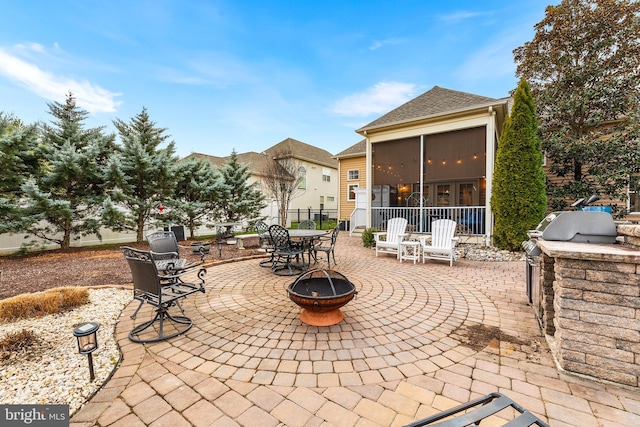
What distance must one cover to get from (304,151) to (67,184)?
1612 cm

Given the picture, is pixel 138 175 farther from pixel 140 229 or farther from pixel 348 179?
pixel 348 179

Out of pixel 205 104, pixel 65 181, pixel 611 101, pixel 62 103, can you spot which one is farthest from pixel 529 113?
pixel 62 103

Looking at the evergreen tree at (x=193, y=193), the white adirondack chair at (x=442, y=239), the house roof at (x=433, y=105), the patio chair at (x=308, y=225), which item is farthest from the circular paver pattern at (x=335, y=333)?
the evergreen tree at (x=193, y=193)

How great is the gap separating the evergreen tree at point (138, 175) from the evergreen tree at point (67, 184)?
1.52ft

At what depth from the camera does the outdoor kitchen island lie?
73.5 inches

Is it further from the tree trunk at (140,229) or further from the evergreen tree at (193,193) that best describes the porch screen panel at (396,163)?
the tree trunk at (140,229)

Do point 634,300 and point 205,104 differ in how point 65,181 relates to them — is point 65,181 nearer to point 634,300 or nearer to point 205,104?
point 205,104

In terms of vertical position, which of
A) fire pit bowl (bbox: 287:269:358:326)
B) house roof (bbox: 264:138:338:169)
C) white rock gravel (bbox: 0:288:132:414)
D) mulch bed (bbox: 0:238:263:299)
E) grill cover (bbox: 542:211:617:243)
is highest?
house roof (bbox: 264:138:338:169)

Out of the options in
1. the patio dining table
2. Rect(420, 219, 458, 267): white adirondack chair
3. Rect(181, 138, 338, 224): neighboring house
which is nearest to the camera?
the patio dining table

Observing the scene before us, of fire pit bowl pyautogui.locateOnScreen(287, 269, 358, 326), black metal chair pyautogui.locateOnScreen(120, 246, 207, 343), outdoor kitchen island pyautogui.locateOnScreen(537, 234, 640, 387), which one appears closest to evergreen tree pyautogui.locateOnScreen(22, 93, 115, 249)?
black metal chair pyautogui.locateOnScreen(120, 246, 207, 343)

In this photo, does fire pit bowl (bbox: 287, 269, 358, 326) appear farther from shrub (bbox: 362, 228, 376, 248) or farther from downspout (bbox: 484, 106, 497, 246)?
downspout (bbox: 484, 106, 497, 246)

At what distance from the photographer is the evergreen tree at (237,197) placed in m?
11.8

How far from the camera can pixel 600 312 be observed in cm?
195

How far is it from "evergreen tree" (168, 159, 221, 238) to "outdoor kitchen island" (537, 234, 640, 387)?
10.9 m
